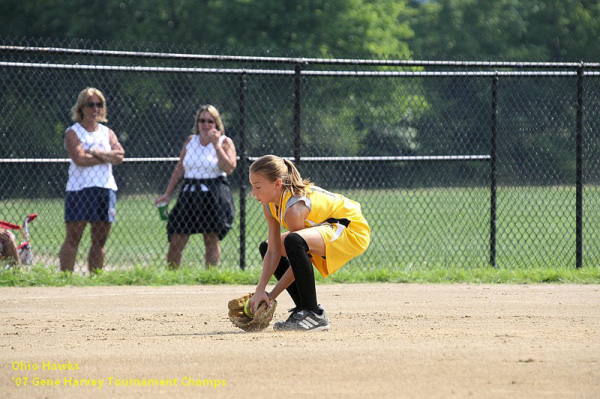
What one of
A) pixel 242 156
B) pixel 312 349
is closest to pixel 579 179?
pixel 242 156

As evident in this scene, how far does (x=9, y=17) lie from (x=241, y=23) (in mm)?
8561

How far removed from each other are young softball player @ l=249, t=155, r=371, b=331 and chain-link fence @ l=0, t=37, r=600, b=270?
3.10 m

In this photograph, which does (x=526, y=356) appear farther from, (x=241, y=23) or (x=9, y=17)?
(x=9, y=17)

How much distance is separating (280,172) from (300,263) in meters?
0.58

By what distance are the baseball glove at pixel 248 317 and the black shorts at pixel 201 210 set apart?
10.2 feet

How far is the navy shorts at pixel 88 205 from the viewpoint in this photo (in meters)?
8.70

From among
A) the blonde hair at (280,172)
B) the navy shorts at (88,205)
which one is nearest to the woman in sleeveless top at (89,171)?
the navy shorts at (88,205)

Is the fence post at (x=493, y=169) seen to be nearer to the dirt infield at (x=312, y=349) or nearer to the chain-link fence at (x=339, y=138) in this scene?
the chain-link fence at (x=339, y=138)

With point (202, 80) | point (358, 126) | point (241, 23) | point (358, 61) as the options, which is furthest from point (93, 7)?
point (358, 61)

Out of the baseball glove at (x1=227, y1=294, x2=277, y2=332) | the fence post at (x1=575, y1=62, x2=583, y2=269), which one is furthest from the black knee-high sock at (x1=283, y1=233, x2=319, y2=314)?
the fence post at (x1=575, y1=62, x2=583, y2=269)

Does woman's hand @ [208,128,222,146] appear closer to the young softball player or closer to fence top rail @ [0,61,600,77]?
fence top rail @ [0,61,600,77]

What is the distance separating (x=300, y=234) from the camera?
19.2 ft

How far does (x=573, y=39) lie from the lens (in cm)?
4516

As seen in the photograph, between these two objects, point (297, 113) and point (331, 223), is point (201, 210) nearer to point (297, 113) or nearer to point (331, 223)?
point (297, 113)
